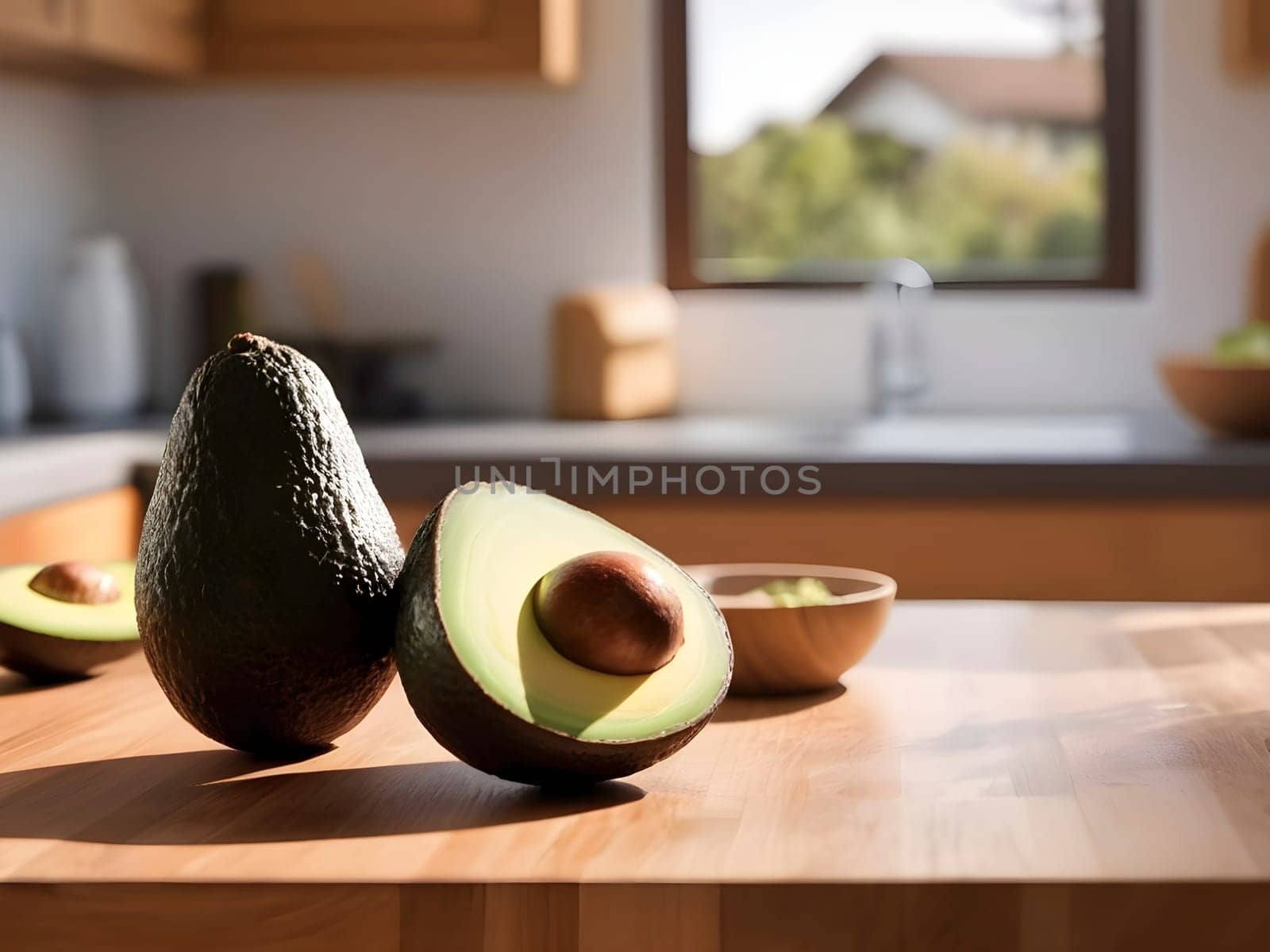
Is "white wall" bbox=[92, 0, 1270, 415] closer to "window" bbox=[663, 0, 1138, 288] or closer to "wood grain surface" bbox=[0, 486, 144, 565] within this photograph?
"window" bbox=[663, 0, 1138, 288]

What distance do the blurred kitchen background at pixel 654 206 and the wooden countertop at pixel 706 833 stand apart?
181 centimetres

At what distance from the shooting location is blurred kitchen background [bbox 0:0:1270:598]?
2.72 meters

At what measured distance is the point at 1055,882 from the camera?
0.54m

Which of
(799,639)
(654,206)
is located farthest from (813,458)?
(799,639)

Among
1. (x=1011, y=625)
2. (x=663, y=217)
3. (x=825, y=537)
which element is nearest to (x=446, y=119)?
(x=663, y=217)

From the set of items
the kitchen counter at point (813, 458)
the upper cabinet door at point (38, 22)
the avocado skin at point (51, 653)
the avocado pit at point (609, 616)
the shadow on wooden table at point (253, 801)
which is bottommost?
the kitchen counter at point (813, 458)

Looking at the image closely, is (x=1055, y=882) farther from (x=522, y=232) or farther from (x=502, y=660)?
(x=522, y=232)

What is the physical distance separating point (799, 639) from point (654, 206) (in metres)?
2.14

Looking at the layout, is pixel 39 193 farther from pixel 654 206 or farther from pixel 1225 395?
pixel 1225 395

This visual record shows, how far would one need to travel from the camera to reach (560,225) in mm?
2928

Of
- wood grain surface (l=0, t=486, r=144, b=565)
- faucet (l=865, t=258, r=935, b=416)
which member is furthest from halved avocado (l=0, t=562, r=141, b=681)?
faucet (l=865, t=258, r=935, b=416)

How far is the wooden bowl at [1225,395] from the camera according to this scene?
220 cm

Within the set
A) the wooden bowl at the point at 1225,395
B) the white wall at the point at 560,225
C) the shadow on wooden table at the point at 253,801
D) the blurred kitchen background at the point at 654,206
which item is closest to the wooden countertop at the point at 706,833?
the shadow on wooden table at the point at 253,801

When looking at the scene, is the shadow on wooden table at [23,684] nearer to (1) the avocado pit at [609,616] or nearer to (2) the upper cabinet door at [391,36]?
(1) the avocado pit at [609,616]
